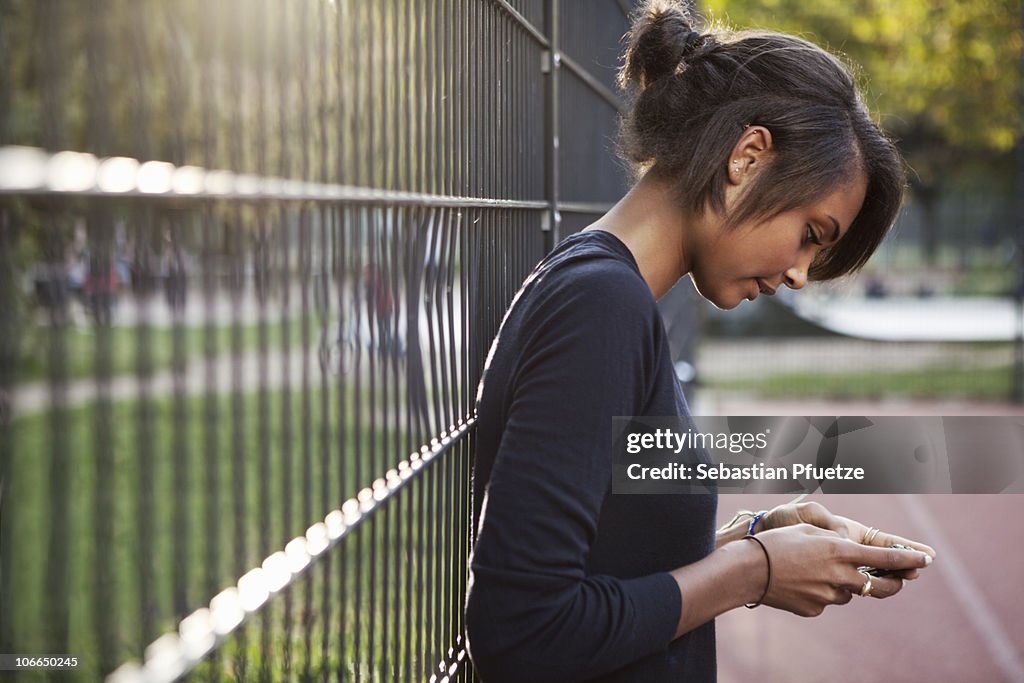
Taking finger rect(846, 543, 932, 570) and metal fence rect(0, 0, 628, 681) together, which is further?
finger rect(846, 543, 932, 570)

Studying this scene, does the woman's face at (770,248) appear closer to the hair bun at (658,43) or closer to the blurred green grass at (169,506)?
the hair bun at (658,43)

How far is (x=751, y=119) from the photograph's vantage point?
6.56 ft

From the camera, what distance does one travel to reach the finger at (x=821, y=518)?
214 cm

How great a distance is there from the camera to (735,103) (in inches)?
79.2

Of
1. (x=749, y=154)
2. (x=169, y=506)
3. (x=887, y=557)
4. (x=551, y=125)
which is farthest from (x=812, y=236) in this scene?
(x=169, y=506)

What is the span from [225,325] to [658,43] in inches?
50.4

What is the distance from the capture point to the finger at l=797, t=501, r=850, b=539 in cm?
214

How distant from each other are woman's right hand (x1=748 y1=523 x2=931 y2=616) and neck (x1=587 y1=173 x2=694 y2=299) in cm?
43

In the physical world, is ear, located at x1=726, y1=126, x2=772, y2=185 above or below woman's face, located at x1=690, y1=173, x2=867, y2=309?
above

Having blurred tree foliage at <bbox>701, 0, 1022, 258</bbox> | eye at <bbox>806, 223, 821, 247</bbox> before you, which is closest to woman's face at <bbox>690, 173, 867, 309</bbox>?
eye at <bbox>806, 223, 821, 247</bbox>

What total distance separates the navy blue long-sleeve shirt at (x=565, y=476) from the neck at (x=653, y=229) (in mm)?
185

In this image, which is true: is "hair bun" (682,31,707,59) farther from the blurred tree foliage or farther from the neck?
the blurred tree foliage

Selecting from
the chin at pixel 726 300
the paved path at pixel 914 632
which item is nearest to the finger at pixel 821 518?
the chin at pixel 726 300

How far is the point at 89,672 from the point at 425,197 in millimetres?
969
